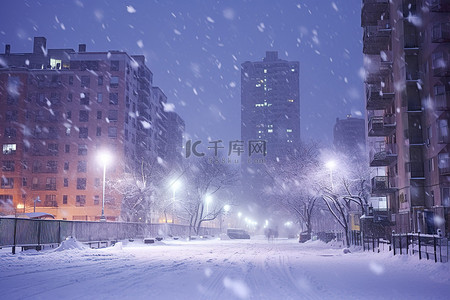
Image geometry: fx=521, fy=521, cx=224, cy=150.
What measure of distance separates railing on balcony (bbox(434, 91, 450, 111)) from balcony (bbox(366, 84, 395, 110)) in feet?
23.4

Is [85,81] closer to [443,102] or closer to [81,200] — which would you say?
[81,200]

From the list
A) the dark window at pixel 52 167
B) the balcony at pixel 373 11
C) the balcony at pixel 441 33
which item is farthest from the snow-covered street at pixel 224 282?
the dark window at pixel 52 167

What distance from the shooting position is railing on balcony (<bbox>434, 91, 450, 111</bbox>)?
35438mm

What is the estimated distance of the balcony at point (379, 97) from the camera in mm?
43688

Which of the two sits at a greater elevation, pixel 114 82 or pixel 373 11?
pixel 114 82

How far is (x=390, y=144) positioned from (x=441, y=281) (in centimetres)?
2979

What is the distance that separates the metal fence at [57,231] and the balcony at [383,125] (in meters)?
23.9

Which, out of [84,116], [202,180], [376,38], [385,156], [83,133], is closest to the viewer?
[385,156]

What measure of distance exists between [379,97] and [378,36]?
18.6 feet

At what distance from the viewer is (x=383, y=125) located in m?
43.8

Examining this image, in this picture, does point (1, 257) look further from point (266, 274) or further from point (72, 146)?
point (72, 146)

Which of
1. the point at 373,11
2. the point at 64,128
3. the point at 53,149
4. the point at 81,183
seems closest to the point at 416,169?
the point at 373,11

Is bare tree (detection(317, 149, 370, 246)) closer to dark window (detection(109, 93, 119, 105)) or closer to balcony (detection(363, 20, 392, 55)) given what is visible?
balcony (detection(363, 20, 392, 55))

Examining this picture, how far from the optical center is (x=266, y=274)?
16469 mm
